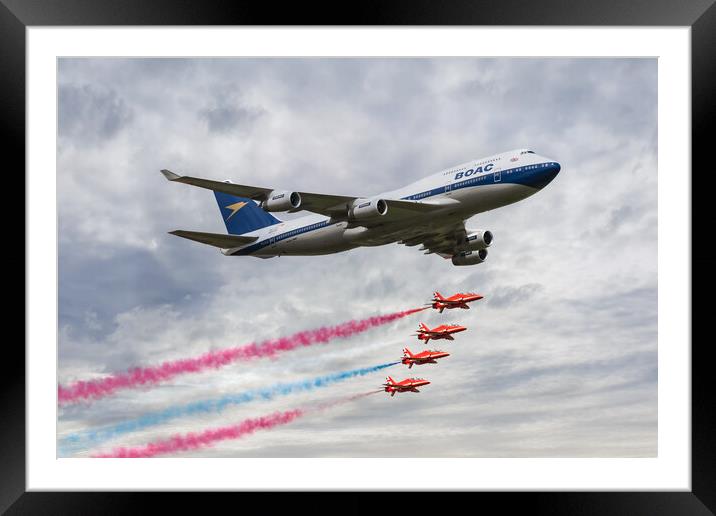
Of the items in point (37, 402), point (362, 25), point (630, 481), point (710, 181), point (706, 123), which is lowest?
point (630, 481)

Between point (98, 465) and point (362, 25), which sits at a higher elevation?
point (362, 25)

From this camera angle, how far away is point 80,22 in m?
27.1

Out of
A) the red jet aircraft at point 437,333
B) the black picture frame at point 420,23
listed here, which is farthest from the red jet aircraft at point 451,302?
the black picture frame at point 420,23

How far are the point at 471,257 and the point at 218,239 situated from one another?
459 inches

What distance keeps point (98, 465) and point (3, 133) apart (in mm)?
10733

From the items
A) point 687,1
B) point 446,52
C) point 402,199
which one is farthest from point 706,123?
point 402,199

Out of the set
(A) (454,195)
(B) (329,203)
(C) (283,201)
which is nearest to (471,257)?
(A) (454,195)

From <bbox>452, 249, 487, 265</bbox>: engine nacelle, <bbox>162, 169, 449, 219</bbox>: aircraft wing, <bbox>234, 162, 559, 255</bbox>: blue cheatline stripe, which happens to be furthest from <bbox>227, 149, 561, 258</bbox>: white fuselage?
<bbox>452, 249, 487, 265</bbox>: engine nacelle

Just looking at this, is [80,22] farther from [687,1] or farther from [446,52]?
[687,1]

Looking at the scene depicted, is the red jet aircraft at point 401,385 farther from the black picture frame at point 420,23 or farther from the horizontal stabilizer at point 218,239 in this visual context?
the black picture frame at point 420,23

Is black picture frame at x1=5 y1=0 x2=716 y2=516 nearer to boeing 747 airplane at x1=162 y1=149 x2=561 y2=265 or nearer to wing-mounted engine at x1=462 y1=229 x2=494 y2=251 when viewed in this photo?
boeing 747 airplane at x1=162 y1=149 x2=561 y2=265

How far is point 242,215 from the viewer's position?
47.6m

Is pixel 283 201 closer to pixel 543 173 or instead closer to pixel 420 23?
pixel 543 173

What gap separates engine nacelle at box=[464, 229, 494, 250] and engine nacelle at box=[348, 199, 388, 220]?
6.47 meters
